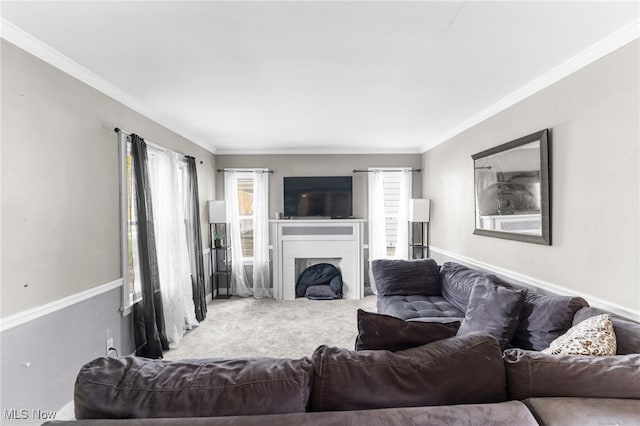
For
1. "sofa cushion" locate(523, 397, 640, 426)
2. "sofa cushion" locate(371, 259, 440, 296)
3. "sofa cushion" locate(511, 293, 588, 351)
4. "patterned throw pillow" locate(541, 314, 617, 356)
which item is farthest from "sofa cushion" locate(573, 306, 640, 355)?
"sofa cushion" locate(371, 259, 440, 296)

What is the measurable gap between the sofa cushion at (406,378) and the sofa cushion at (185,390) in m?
0.08

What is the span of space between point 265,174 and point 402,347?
178 inches

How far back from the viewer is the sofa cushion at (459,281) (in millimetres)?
Answer: 2851

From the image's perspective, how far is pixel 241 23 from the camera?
176 centimetres

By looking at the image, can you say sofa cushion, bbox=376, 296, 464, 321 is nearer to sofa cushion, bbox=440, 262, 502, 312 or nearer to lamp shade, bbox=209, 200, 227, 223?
sofa cushion, bbox=440, 262, 502, 312

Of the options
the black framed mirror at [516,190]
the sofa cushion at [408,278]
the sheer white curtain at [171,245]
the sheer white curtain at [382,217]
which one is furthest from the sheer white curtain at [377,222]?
the sheer white curtain at [171,245]

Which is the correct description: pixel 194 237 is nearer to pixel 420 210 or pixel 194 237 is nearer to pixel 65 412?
pixel 65 412

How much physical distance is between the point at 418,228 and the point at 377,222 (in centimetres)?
74

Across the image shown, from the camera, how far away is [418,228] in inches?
218

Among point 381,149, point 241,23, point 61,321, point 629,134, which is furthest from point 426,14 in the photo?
point 381,149

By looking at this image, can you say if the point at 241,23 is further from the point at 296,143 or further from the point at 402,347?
the point at 296,143

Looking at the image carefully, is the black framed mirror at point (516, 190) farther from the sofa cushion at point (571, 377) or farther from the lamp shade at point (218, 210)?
the lamp shade at point (218, 210)

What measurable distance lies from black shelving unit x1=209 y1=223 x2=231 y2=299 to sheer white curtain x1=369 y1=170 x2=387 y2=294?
2.43 meters

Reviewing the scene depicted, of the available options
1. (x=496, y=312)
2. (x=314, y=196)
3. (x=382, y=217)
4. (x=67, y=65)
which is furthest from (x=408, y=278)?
(x=67, y=65)
